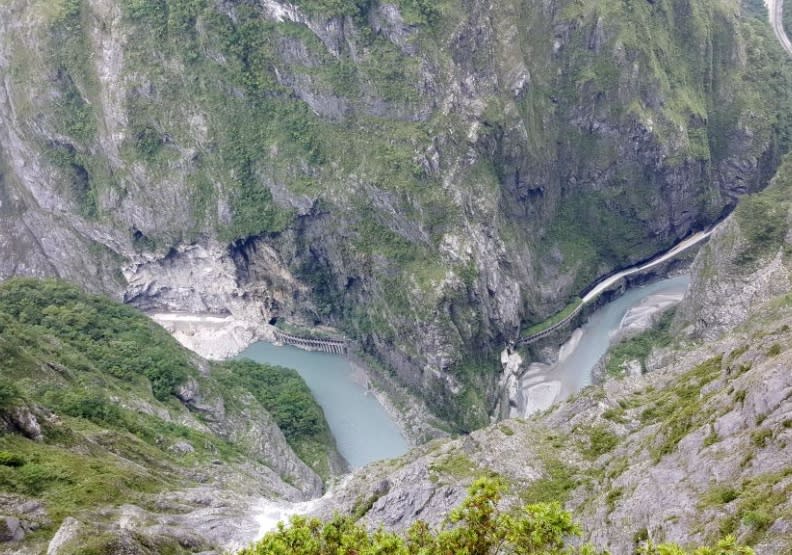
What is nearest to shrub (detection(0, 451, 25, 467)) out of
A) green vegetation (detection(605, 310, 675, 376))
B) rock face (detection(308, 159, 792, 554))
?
rock face (detection(308, 159, 792, 554))

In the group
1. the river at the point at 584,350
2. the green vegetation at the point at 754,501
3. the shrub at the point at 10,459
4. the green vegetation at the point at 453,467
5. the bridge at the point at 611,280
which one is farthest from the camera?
the bridge at the point at 611,280

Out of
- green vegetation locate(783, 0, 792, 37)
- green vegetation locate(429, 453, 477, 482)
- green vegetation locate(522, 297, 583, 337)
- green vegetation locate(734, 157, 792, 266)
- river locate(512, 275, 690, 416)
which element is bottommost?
river locate(512, 275, 690, 416)

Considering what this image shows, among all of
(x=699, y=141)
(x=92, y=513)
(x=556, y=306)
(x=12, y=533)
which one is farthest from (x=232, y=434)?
(x=699, y=141)

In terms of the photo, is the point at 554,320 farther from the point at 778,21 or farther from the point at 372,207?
the point at 778,21

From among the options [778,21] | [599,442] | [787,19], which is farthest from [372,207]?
[778,21]

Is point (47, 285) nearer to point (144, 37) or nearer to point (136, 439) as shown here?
point (136, 439)

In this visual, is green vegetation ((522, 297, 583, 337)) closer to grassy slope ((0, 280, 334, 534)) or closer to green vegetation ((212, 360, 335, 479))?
green vegetation ((212, 360, 335, 479))

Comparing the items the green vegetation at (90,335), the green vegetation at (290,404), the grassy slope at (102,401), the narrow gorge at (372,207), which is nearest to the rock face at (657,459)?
the grassy slope at (102,401)

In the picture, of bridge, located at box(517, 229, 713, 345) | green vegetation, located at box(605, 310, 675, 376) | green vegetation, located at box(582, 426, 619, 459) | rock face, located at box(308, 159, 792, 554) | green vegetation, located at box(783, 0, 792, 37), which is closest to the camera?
rock face, located at box(308, 159, 792, 554)

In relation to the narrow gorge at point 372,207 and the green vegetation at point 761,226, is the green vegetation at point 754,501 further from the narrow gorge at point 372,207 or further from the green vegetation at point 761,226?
the green vegetation at point 761,226
